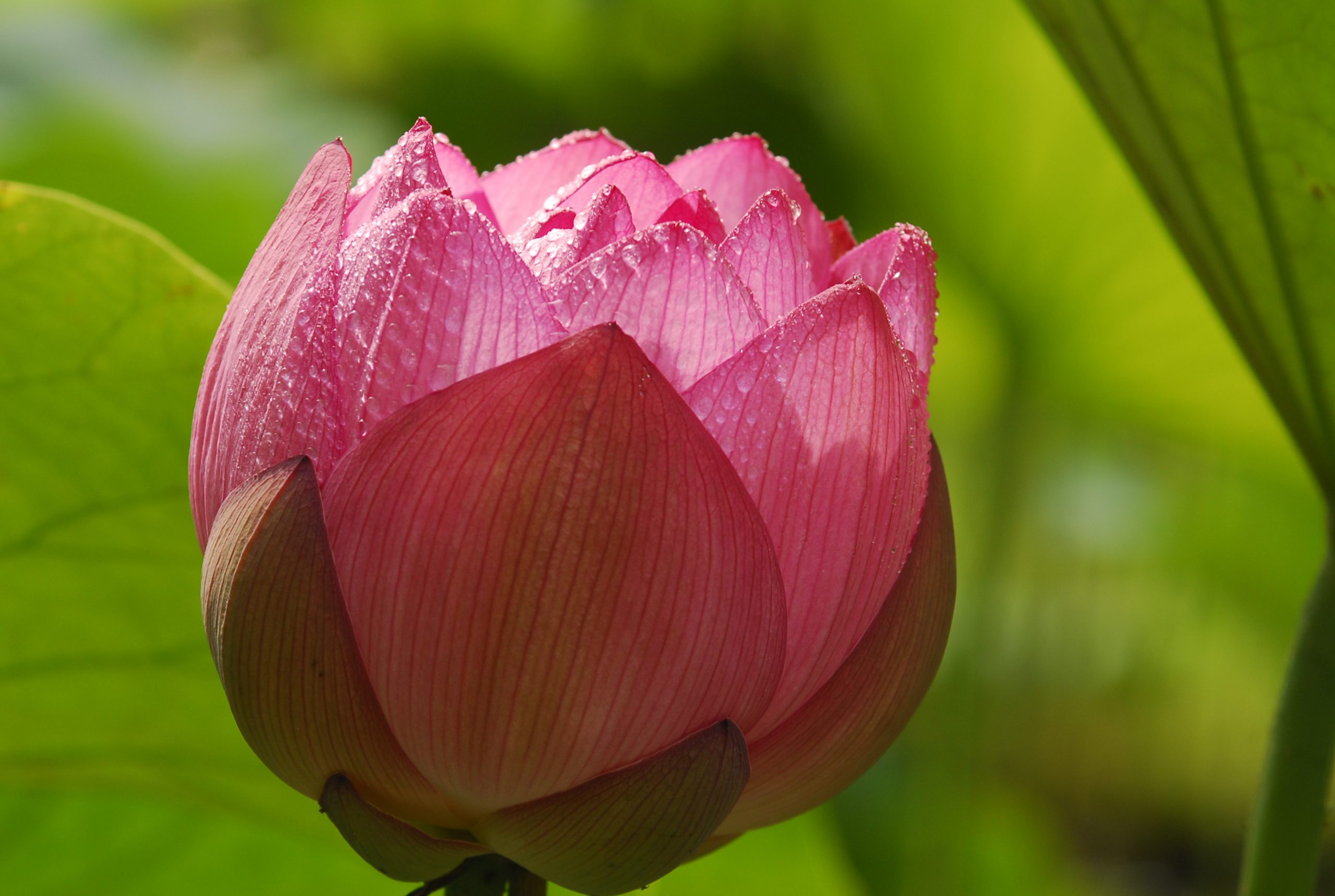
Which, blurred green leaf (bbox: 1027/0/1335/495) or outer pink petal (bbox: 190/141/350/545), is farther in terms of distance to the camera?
blurred green leaf (bbox: 1027/0/1335/495)

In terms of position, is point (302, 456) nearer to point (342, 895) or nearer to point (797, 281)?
point (797, 281)

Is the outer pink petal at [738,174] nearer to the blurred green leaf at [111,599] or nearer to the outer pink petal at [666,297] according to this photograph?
the outer pink petal at [666,297]

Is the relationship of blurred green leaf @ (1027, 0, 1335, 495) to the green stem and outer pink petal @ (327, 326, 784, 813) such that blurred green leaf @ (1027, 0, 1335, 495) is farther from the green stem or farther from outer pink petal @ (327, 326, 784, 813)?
outer pink petal @ (327, 326, 784, 813)

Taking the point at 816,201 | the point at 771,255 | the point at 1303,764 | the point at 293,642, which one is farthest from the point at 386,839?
the point at 816,201

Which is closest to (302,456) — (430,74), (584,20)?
(584,20)

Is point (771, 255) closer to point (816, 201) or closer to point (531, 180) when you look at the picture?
point (531, 180)

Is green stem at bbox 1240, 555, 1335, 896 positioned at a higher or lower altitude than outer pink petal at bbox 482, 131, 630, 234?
lower

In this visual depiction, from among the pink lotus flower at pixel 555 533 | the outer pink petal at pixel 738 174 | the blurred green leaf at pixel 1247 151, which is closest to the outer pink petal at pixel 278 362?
the pink lotus flower at pixel 555 533

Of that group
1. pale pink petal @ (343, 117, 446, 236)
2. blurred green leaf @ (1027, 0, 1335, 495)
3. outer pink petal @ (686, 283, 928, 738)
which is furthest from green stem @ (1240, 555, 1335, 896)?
pale pink petal @ (343, 117, 446, 236)
